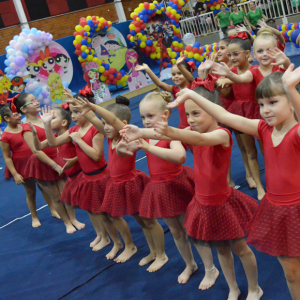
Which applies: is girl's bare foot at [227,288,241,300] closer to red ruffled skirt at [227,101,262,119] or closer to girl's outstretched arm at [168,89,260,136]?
girl's outstretched arm at [168,89,260,136]

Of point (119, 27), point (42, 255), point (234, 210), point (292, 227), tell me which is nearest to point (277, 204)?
point (292, 227)

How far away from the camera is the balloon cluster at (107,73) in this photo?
944 centimetres

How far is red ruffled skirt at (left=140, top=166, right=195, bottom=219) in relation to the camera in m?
2.21

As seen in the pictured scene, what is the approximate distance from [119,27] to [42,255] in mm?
8234

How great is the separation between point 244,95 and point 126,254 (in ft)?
5.39

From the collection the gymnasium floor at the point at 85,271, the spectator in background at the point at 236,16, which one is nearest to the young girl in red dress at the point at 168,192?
the gymnasium floor at the point at 85,271

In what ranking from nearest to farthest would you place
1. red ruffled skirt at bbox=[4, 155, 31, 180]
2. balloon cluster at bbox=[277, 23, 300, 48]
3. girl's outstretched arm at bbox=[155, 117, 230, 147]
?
girl's outstretched arm at bbox=[155, 117, 230, 147] < red ruffled skirt at bbox=[4, 155, 31, 180] < balloon cluster at bbox=[277, 23, 300, 48]

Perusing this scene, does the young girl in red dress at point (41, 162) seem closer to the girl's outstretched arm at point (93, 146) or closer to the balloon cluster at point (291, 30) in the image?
the girl's outstretched arm at point (93, 146)

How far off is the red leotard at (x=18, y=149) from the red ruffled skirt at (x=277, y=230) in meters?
2.59

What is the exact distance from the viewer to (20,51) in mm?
7973

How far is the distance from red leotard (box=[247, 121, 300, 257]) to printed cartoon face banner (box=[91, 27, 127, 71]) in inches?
338

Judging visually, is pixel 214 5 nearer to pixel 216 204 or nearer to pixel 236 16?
pixel 236 16

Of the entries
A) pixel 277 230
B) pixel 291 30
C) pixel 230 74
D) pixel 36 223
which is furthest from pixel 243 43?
pixel 291 30

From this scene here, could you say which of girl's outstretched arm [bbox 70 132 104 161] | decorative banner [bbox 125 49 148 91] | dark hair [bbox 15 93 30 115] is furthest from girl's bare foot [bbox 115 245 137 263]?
decorative banner [bbox 125 49 148 91]
